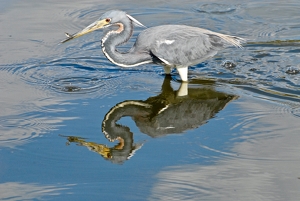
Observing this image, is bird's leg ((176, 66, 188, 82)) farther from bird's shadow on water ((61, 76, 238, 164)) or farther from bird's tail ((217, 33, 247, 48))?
bird's tail ((217, 33, 247, 48))

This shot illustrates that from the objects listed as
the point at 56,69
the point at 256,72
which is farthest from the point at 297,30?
the point at 56,69

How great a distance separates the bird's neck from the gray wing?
174 millimetres

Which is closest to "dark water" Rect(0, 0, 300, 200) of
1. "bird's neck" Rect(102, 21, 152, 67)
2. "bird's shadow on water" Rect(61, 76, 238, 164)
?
"bird's shadow on water" Rect(61, 76, 238, 164)

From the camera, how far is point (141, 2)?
11.2 m

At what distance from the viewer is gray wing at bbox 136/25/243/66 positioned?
26.1ft

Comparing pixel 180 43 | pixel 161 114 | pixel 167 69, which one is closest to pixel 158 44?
pixel 180 43

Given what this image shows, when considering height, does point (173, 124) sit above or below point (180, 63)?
below

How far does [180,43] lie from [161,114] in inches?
55.7

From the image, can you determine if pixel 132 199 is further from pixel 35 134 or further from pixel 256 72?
pixel 256 72

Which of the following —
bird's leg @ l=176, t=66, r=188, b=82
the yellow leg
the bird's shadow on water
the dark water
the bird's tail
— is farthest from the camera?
the bird's tail

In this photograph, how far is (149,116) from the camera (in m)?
7.05

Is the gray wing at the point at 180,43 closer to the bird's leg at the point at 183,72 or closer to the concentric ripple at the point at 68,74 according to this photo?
the bird's leg at the point at 183,72

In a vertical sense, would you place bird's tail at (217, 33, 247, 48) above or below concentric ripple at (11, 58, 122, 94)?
above

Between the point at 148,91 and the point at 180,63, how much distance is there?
24.6 inches
